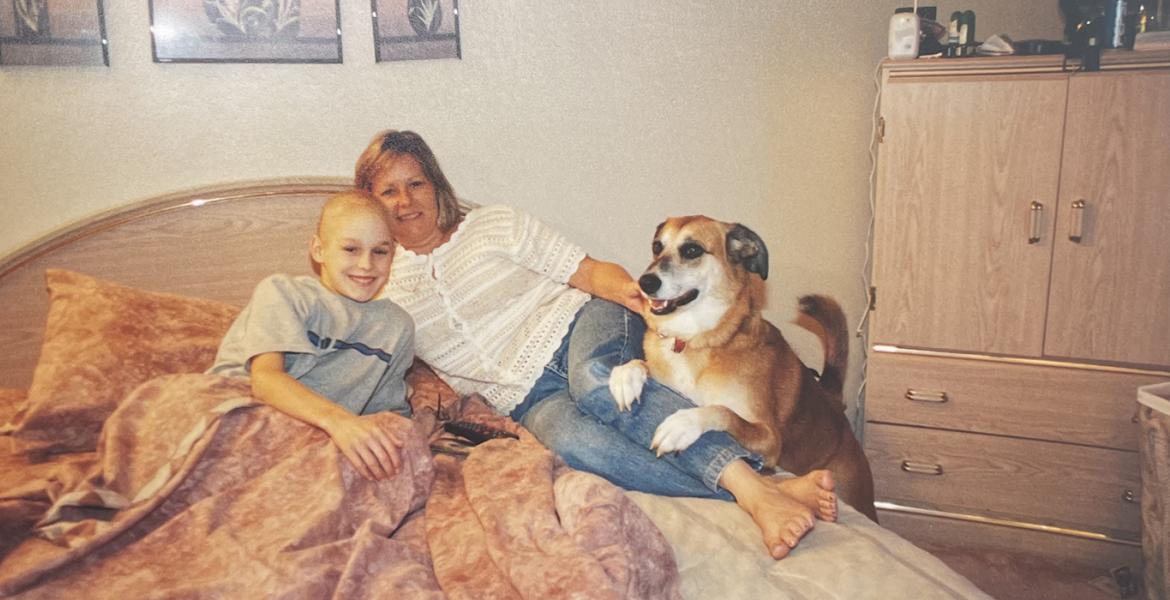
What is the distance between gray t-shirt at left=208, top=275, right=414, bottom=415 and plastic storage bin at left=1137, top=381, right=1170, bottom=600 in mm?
1742

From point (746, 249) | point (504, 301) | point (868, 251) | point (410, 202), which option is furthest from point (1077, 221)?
point (410, 202)

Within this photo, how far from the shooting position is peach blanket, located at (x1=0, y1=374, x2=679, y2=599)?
117 cm

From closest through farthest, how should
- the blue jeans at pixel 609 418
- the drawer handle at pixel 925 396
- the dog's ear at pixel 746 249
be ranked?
the blue jeans at pixel 609 418
the dog's ear at pixel 746 249
the drawer handle at pixel 925 396

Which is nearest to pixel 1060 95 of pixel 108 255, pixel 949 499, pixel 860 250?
pixel 860 250

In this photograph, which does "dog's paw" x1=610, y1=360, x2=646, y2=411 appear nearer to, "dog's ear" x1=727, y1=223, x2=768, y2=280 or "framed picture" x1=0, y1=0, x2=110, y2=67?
"dog's ear" x1=727, y1=223, x2=768, y2=280

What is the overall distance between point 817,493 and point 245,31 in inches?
73.6

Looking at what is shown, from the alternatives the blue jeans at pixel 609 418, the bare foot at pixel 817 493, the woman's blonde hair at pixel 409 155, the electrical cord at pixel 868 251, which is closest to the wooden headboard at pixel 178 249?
Result: the woman's blonde hair at pixel 409 155

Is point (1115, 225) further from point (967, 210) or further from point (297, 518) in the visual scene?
point (297, 518)

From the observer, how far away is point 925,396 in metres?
2.29

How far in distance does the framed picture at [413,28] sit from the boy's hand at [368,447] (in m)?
1.30

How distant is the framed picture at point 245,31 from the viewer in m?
2.22

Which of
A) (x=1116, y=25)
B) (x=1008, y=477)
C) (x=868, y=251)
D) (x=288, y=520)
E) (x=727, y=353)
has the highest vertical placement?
(x=1116, y=25)

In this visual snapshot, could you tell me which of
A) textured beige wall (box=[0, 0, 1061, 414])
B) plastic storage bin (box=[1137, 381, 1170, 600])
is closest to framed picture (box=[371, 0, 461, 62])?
textured beige wall (box=[0, 0, 1061, 414])

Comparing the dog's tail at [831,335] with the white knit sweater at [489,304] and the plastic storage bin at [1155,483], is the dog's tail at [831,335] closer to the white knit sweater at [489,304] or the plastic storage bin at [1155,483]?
the white knit sweater at [489,304]
